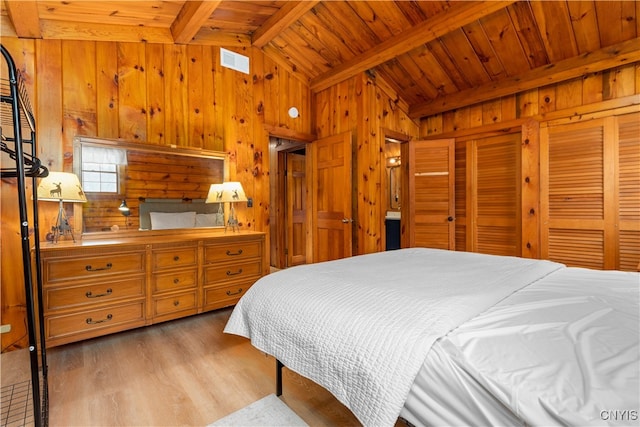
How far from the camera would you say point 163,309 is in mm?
2576

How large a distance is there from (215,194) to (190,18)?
5.17 ft

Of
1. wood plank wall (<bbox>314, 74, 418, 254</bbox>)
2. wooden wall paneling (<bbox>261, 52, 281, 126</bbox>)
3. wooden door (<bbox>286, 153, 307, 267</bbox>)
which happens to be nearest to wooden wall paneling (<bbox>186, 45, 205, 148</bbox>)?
wooden wall paneling (<bbox>261, 52, 281, 126</bbox>)

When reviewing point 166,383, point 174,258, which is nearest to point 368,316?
point 166,383

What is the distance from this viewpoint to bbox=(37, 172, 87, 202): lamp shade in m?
2.26

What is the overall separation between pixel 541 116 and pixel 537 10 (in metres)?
1.12

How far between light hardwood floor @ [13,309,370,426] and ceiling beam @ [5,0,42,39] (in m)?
2.36

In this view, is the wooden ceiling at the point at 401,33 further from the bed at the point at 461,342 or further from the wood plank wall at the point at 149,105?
the bed at the point at 461,342

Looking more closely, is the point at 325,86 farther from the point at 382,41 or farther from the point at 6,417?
the point at 6,417

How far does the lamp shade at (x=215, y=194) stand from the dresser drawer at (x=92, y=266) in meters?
0.93

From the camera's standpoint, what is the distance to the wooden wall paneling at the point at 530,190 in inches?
132

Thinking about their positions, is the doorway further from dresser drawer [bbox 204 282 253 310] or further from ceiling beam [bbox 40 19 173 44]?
ceiling beam [bbox 40 19 173 44]

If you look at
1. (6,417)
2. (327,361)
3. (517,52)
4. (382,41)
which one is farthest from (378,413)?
(517,52)

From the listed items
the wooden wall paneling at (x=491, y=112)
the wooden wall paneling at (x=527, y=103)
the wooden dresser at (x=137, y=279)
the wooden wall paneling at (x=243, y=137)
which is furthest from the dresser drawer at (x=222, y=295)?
the wooden wall paneling at (x=527, y=103)

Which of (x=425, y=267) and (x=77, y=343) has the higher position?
(x=425, y=267)
